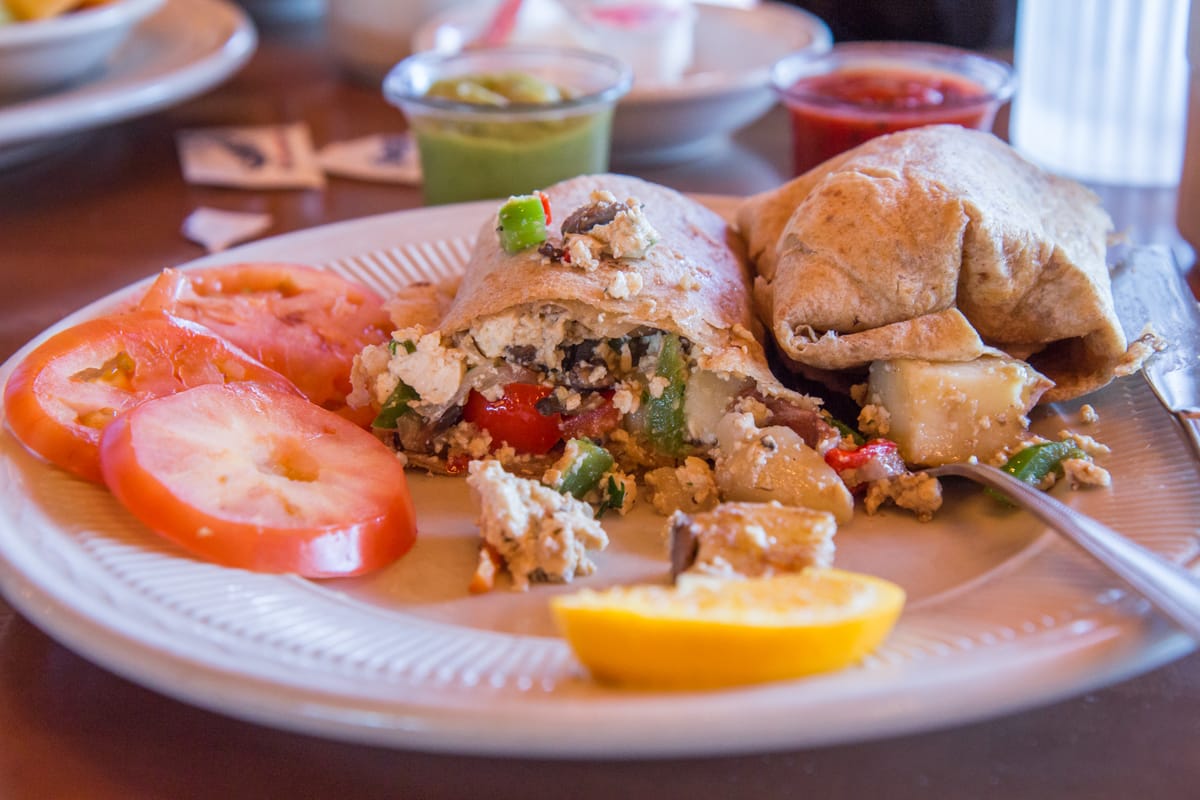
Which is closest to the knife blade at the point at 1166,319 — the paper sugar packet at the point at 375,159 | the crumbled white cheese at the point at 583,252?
the crumbled white cheese at the point at 583,252

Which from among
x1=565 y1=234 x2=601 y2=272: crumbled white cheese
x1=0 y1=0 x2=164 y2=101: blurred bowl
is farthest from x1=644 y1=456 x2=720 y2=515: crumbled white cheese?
x1=0 y1=0 x2=164 y2=101: blurred bowl

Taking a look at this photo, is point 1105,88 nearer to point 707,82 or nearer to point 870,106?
point 870,106

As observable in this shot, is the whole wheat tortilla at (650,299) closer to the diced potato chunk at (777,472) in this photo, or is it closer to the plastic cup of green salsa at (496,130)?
the diced potato chunk at (777,472)

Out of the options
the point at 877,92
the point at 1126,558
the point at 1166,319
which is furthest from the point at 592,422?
the point at 877,92

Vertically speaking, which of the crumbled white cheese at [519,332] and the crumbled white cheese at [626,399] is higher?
the crumbled white cheese at [519,332]

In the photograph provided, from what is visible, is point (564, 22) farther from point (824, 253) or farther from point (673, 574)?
point (673, 574)

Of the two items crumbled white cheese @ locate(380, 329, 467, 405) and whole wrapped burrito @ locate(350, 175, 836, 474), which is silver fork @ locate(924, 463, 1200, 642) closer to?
whole wrapped burrito @ locate(350, 175, 836, 474)
